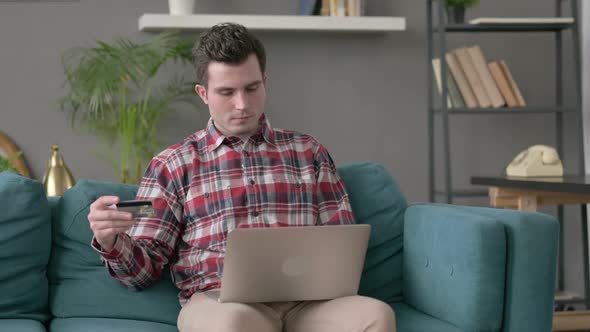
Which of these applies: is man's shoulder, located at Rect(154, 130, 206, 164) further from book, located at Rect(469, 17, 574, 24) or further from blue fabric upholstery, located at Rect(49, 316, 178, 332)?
book, located at Rect(469, 17, 574, 24)

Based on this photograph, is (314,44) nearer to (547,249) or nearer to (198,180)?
(198,180)

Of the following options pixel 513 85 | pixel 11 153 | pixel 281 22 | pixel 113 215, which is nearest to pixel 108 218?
pixel 113 215

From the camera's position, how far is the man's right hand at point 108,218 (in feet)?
6.08

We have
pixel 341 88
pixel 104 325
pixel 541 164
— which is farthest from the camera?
pixel 341 88

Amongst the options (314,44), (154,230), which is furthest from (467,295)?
(314,44)

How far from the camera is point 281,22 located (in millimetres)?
3875

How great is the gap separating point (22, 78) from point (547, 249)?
254 cm

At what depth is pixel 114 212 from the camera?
1854 mm

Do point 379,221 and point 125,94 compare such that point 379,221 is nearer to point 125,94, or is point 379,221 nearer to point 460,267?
point 460,267

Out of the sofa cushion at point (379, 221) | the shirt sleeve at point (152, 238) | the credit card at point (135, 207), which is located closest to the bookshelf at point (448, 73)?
the sofa cushion at point (379, 221)

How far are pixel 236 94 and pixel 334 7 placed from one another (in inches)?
74.0

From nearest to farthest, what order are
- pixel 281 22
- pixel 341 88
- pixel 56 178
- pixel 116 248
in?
pixel 116 248, pixel 56 178, pixel 281 22, pixel 341 88

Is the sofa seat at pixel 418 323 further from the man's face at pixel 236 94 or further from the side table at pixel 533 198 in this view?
the side table at pixel 533 198

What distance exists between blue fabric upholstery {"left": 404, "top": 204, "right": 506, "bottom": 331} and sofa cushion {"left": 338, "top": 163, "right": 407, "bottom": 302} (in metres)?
0.11
